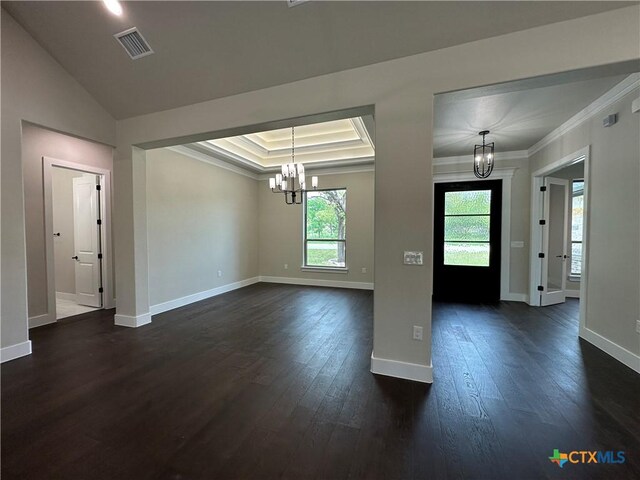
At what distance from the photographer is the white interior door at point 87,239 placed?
4750mm

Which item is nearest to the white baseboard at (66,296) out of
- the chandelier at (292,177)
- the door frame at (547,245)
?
A: the chandelier at (292,177)

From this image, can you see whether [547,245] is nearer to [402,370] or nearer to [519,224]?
[519,224]

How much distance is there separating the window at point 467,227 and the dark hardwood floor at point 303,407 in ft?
6.80

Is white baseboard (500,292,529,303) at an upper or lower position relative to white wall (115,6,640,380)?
lower

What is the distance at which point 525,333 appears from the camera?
11.5 ft

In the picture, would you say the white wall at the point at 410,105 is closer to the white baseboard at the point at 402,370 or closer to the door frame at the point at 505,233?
the white baseboard at the point at 402,370

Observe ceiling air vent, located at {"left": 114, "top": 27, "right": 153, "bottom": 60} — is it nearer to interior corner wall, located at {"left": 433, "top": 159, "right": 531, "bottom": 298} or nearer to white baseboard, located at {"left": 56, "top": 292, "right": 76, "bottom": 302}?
white baseboard, located at {"left": 56, "top": 292, "right": 76, "bottom": 302}

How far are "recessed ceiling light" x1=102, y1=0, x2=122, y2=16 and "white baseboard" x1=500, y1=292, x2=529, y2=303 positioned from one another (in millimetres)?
6969

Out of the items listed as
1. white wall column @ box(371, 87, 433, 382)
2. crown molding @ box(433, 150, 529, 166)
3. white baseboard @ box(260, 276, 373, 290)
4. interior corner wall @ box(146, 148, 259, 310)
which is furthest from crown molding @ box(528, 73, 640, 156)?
interior corner wall @ box(146, 148, 259, 310)

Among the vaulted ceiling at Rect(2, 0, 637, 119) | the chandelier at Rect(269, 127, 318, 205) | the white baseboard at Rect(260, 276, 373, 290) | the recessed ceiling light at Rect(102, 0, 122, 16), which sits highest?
the recessed ceiling light at Rect(102, 0, 122, 16)

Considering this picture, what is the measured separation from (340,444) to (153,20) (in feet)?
12.5

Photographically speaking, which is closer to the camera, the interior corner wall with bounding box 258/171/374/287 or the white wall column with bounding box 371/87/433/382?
the white wall column with bounding box 371/87/433/382

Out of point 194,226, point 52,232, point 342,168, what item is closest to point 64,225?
point 52,232

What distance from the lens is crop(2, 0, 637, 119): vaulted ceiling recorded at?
2.00 metres
